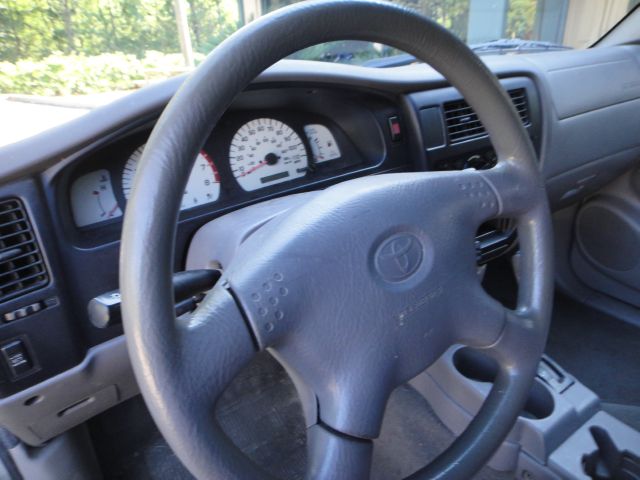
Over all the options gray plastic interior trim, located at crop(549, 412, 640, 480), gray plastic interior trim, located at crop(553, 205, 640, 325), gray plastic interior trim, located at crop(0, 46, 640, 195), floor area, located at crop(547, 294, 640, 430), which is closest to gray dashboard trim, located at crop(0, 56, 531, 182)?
gray plastic interior trim, located at crop(0, 46, 640, 195)

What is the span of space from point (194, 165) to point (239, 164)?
0.48m

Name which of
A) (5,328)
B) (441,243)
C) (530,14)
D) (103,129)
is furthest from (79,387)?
(530,14)

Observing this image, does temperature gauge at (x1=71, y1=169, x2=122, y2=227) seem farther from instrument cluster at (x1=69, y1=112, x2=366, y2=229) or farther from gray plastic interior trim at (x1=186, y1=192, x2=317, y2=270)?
gray plastic interior trim at (x1=186, y1=192, x2=317, y2=270)

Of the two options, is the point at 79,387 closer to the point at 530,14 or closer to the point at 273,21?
the point at 273,21

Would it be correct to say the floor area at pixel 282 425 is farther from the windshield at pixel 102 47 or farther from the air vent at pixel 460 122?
the windshield at pixel 102 47

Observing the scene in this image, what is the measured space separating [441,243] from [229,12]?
1.26 m

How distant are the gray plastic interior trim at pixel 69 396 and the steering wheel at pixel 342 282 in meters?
0.56

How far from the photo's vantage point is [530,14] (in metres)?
2.96

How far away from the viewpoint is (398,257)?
70cm

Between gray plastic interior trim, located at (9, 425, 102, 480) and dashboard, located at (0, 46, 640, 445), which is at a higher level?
dashboard, located at (0, 46, 640, 445)

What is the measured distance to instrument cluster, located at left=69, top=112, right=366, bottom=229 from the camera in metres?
1.02

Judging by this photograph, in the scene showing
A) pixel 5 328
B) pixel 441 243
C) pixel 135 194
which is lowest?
pixel 5 328

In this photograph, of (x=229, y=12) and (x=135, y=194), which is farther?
(x=229, y=12)

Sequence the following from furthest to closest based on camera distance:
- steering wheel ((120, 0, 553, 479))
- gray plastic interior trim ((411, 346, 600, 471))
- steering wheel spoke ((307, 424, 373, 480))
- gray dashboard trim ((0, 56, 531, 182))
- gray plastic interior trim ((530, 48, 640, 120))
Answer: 1. gray plastic interior trim ((530, 48, 640, 120))
2. gray plastic interior trim ((411, 346, 600, 471))
3. gray dashboard trim ((0, 56, 531, 182))
4. steering wheel spoke ((307, 424, 373, 480))
5. steering wheel ((120, 0, 553, 479))
